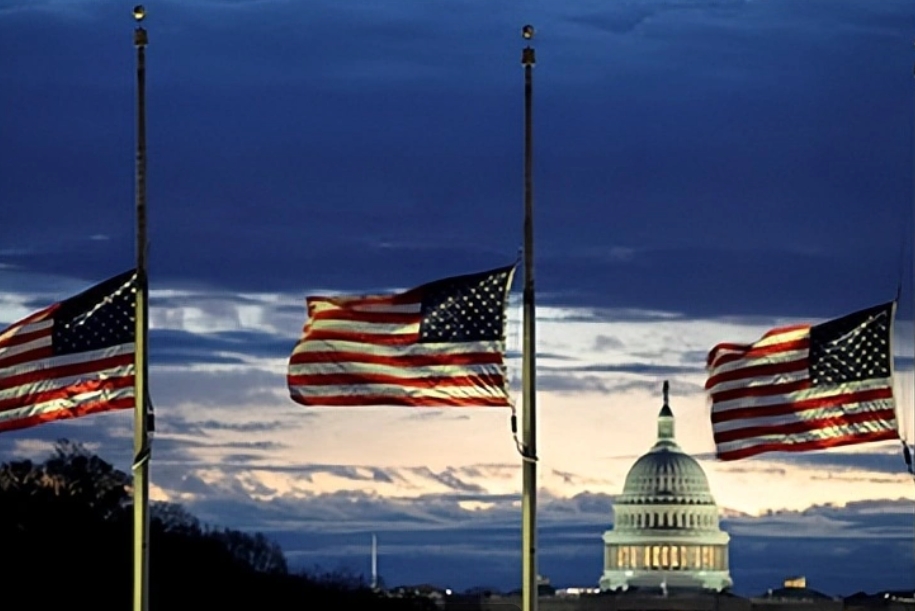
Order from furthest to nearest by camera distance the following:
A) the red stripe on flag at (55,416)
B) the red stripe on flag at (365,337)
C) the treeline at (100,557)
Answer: the treeline at (100,557) < the red stripe on flag at (55,416) < the red stripe on flag at (365,337)

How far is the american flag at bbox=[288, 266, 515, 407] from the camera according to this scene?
46.1 m

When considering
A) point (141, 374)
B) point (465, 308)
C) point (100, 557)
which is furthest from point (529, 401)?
point (100, 557)

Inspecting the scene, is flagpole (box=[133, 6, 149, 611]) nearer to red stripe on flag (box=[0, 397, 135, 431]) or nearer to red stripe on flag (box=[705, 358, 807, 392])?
red stripe on flag (box=[0, 397, 135, 431])

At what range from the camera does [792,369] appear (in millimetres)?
46812

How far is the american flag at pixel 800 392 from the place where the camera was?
153ft

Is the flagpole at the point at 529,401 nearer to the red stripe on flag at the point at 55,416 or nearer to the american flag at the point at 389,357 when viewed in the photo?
the american flag at the point at 389,357

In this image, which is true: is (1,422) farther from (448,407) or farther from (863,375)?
(863,375)

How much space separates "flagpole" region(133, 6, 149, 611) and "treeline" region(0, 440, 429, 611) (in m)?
50.3

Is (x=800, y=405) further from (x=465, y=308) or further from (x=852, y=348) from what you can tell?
(x=465, y=308)

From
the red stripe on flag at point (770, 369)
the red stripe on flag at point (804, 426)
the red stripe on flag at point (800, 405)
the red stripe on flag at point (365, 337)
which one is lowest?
the red stripe on flag at point (804, 426)

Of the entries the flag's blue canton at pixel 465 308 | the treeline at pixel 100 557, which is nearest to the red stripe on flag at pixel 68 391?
the flag's blue canton at pixel 465 308

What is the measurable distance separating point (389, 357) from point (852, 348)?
21.3ft

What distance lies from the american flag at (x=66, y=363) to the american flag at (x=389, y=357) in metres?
2.63

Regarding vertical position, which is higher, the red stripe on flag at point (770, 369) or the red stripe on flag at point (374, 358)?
the red stripe on flag at point (374, 358)
